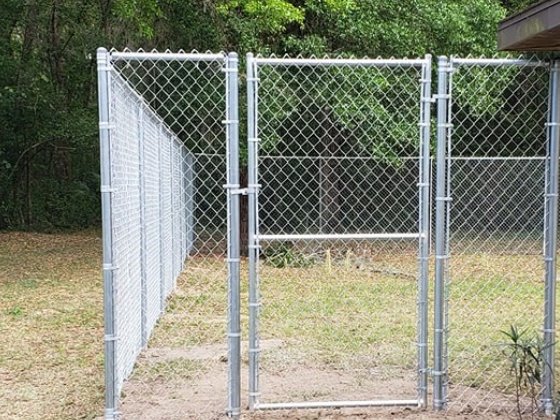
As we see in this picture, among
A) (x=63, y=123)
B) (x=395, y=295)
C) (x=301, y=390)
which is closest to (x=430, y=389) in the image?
(x=301, y=390)

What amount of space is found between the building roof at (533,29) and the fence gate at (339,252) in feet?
1.67

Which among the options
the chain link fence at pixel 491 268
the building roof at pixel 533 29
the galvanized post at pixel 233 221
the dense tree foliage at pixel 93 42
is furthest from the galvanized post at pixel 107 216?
the dense tree foliage at pixel 93 42

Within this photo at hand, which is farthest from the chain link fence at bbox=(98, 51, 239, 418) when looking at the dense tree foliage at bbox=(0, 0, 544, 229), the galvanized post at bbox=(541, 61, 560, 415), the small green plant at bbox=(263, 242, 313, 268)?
the dense tree foliage at bbox=(0, 0, 544, 229)

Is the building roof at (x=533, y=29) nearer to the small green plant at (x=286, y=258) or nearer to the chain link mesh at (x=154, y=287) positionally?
the chain link mesh at (x=154, y=287)

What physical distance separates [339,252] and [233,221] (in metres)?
8.10

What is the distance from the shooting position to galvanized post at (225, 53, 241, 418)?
12.5 feet

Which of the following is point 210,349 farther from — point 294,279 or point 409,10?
point 409,10

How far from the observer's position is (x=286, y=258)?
38.1 ft

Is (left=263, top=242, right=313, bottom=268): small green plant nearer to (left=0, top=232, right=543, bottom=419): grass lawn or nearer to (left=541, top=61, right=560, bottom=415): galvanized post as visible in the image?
(left=0, top=232, right=543, bottom=419): grass lawn

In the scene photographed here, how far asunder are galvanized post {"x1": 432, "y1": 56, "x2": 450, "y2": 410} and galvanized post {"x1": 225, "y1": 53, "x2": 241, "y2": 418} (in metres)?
1.18

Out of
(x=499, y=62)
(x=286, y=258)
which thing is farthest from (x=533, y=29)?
(x=286, y=258)

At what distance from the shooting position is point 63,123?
1550cm

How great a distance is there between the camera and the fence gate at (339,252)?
4.09 metres

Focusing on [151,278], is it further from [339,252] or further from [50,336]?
[339,252]
